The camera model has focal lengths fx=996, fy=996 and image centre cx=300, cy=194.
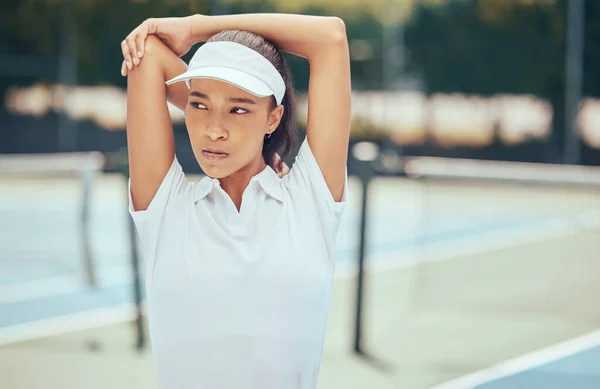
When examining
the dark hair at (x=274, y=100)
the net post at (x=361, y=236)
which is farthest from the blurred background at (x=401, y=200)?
the dark hair at (x=274, y=100)

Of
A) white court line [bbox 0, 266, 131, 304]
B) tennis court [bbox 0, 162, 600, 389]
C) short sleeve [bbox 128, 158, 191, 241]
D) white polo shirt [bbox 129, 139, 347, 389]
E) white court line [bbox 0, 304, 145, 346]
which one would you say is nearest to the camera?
white polo shirt [bbox 129, 139, 347, 389]

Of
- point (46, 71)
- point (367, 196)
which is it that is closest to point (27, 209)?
point (46, 71)

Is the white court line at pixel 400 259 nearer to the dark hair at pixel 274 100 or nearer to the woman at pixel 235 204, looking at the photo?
the dark hair at pixel 274 100

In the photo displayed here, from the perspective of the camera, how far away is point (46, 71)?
19453mm

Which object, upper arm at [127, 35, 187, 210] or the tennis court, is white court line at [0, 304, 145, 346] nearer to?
the tennis court

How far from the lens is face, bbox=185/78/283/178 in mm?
1959

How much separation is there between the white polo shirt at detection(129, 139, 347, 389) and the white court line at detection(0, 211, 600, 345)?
140 inches

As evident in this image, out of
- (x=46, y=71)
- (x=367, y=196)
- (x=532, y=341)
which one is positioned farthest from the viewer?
(x=46, y=71)

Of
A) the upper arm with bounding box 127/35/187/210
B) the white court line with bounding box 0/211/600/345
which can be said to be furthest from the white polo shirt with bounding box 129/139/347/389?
A: the white court line with bounding box 0/211/600/345

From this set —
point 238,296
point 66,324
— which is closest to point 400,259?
point 66,324

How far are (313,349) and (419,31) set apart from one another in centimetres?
1848

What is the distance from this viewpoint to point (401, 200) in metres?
16.8

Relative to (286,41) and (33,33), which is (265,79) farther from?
(33,33)

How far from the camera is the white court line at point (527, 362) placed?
491cm
